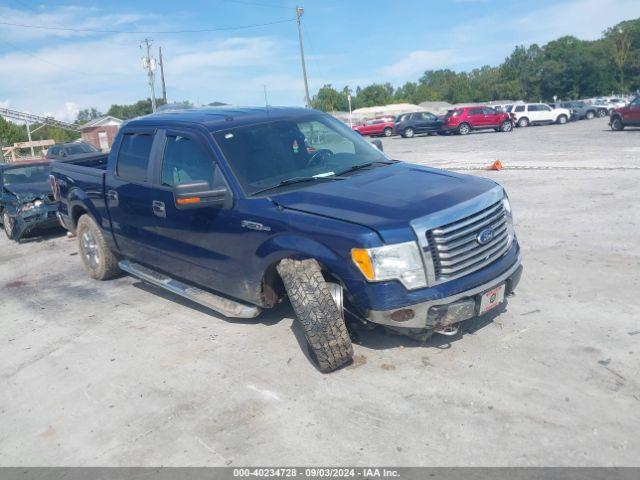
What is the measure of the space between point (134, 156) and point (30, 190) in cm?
608

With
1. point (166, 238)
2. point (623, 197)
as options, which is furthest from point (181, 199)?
point (623, 197)

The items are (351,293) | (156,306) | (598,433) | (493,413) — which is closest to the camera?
(598,433)

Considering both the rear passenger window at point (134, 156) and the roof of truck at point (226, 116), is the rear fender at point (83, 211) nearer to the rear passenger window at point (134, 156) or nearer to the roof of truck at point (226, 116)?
the rear passenger window at point (134, 156)

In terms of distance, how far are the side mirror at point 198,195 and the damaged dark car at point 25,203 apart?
251 inches

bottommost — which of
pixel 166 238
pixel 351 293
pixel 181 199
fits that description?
pixel 351 293

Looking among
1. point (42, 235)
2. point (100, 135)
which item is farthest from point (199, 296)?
point (100, 135)

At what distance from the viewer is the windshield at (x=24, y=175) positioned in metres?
11.6

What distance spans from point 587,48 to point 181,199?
385 feet

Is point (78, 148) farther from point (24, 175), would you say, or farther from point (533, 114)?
point (533, 114)

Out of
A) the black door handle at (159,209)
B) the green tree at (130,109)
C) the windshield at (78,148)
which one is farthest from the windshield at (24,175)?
the green tree at (130,109)

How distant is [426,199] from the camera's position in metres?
4.20

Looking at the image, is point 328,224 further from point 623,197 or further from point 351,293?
point 623,197

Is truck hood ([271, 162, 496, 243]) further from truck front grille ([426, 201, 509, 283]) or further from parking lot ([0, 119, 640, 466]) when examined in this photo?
parking lot ([0, 119, 640, 466])

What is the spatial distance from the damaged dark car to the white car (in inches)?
1346
